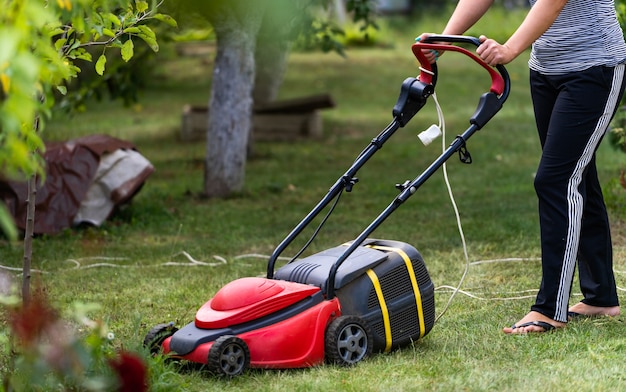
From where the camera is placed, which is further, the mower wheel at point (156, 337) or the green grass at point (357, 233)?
the mower wheel at point (156, 337)

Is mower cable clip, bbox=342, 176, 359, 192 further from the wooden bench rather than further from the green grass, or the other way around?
the wooden bench

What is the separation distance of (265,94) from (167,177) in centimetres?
279

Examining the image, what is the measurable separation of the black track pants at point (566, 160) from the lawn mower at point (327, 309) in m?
0.26

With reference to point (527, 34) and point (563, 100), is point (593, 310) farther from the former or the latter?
point (527, 34)

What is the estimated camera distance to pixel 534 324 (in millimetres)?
3902

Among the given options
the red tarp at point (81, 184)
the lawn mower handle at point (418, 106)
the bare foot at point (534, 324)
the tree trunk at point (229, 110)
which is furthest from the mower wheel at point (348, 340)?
the tree trunk at point (229, 110)

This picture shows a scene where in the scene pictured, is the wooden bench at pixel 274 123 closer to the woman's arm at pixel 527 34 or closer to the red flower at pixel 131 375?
the woman's arm at pixel 527 34

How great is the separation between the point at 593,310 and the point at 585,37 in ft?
3.89

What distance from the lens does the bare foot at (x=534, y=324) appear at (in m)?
3.89

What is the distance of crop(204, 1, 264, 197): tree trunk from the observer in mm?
7508

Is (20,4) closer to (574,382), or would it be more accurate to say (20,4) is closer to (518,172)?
(574,382)

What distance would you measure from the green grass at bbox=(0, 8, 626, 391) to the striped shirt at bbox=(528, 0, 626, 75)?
1069 millimetres

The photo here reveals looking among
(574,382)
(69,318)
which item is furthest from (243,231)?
(574,382)

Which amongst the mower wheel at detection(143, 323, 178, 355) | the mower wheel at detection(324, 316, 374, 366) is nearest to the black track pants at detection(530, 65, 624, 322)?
the mower wheel at detection(324, 316, 374, 366)
